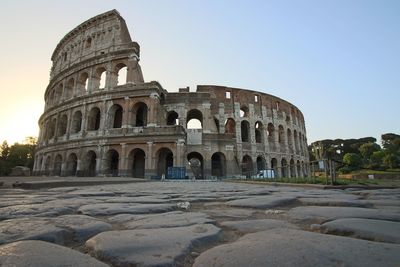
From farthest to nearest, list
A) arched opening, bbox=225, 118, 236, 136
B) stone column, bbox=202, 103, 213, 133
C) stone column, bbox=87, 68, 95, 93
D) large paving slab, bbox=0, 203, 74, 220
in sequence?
arched opening, bbox=225, 118, 236, 136 < stone column, bbox=202, 103, 213, 133 < stone column, bbox=87, 68, 95, 93 < large paving slab, bbox=0, 203, 74, 220

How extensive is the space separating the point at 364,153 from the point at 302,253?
57.9m

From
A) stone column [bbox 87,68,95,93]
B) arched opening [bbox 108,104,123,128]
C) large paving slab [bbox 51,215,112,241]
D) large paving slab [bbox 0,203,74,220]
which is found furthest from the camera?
stone column [bbox 87,68,95,93]

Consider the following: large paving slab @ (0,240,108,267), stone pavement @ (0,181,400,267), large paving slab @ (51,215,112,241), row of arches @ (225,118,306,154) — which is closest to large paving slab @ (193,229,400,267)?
stone pavement @ (0,181,400,267)

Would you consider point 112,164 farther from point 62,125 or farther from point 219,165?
point 219,165

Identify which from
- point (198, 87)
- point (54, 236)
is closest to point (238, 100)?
point (198, 87)

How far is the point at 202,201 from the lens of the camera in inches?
121

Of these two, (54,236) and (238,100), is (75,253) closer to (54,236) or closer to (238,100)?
(54,236)

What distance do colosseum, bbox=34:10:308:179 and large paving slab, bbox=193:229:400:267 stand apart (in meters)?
17.2

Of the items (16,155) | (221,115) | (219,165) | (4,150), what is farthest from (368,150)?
(4,150)

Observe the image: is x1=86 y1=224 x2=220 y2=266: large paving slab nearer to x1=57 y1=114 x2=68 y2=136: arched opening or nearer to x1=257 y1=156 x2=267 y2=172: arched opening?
x1=257 y1=156 x2=267 y2=172: arched opening

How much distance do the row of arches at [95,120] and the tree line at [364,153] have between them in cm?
1470

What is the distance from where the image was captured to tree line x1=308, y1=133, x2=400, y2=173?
3601cm

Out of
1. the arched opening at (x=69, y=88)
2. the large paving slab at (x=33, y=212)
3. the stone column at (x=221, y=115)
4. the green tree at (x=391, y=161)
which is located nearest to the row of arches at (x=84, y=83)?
the arched opening at (x=69, y=88)

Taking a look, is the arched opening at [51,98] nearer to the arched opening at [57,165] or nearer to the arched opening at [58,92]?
the arched opening at [58,92]
